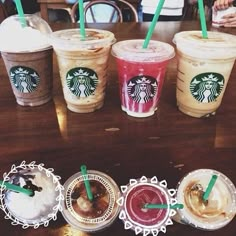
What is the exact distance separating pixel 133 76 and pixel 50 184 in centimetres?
32

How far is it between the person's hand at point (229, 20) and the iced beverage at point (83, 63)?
4.14 ft

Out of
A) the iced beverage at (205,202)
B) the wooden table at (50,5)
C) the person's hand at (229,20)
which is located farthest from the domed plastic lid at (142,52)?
the wooden table at (50,5)

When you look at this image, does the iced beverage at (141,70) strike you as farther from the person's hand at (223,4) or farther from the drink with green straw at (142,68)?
the person's hand at (223,4)

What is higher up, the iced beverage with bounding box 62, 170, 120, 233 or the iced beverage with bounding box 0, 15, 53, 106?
the iced beverage with bounding box 0, 15, 53, 106

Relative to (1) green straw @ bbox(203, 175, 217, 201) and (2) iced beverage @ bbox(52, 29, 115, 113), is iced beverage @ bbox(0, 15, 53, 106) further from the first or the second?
(1) green straw @ bbox(203, 175, 217, 201)

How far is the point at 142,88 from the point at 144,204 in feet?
1.00

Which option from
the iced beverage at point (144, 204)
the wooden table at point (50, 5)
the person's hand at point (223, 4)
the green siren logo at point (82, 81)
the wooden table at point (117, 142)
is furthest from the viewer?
the wooden table at point (50, 5)

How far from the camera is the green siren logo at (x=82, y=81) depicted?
0.70 meters

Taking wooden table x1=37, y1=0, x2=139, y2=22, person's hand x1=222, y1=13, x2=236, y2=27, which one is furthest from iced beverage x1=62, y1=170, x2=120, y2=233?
wooden table x1=37, y1=0, x2=139, y2=22

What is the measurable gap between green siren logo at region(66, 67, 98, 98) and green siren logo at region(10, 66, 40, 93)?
0.34ft

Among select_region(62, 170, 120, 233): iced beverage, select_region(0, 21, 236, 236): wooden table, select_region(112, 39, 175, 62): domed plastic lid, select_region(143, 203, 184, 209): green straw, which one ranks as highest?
select_region(112, 39, 175, 62): domed plastic lid

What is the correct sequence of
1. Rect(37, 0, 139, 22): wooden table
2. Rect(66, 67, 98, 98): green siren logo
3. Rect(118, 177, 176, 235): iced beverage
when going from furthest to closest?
Rect(37, 0, 139, 22): wooden table < Rect(66, 67, 98, 98): green siren logo < Rect(118, 177, 176, 235): iced beverage

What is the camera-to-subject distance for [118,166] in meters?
0.62

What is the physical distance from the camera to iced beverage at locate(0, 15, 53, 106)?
28.0 inches
